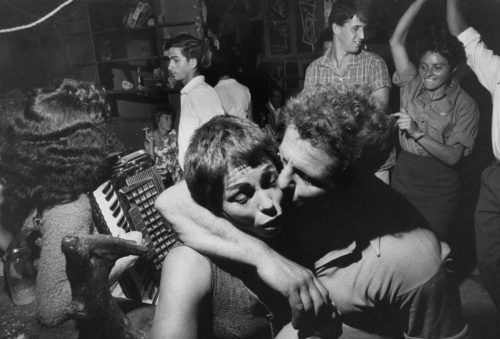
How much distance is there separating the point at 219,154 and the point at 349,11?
1.25 meters

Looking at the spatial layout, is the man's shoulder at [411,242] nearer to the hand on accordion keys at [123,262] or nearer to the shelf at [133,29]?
the hand on accordion keys at [123,262]

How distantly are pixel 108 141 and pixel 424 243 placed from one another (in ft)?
3.89

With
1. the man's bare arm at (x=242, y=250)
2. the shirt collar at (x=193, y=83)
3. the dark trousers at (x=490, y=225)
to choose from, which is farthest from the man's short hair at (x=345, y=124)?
the shirt collar at (x=193, y=83)

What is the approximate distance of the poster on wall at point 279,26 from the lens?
2123mm

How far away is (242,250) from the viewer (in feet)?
3.39

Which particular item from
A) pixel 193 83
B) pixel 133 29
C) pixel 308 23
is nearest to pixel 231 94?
pixel 193 83

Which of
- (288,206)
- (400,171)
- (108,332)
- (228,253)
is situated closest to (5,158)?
(108,332)

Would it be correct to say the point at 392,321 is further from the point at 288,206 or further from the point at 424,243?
the point at 288,206

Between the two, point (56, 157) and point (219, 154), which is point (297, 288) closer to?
point (219, 154)

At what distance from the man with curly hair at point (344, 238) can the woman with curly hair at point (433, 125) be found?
33.5 inches

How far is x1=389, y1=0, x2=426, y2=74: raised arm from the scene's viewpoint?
165 centimetres

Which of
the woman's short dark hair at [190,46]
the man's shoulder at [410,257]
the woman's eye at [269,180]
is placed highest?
the woman's short dark hair at [190,46]

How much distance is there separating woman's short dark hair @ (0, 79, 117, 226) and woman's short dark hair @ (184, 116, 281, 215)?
50 centimetres

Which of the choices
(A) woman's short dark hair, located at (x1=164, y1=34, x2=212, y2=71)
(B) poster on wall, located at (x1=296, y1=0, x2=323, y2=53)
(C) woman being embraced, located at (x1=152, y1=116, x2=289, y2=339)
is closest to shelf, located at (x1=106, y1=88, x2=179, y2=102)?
(A) woman's short dark hair, located at (x1=164, y1=34, x2=212, y2=71)
